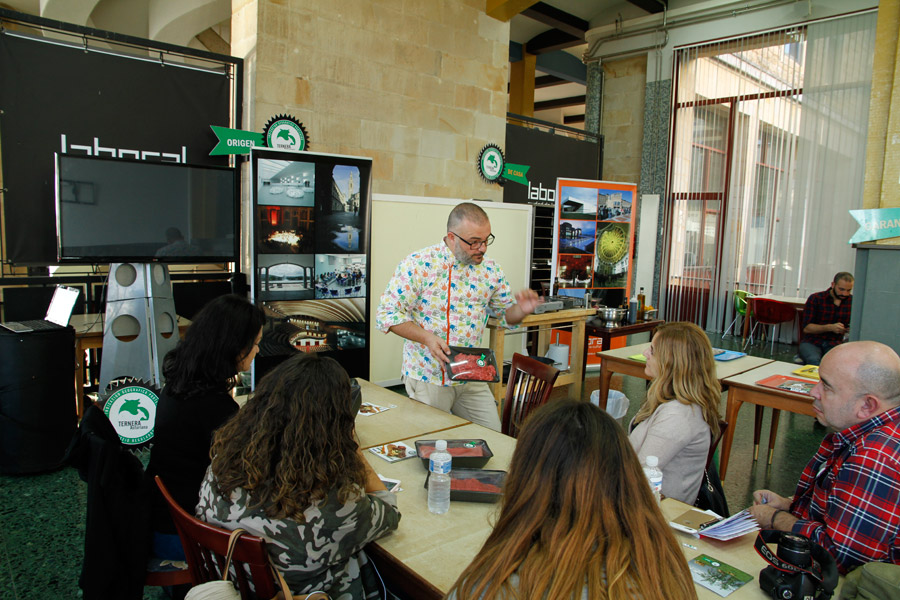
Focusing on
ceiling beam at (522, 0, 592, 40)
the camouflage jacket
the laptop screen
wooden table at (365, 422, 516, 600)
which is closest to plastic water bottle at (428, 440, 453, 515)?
wooden table at (365, 422, 516, 600)

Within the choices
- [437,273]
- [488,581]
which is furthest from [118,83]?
[488,581]

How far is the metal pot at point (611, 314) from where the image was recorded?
19.3 feet

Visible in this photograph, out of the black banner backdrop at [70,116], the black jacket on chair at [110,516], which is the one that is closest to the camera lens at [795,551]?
the black jacket on chair at [110,516]

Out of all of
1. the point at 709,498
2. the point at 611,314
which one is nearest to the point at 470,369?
the point at 709,498

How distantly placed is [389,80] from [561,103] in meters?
11.9

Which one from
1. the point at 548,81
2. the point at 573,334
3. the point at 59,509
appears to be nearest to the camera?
the point at 59,509

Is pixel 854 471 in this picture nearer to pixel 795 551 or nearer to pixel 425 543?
pixel 795 551

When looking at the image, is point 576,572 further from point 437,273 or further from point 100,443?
point 437,273

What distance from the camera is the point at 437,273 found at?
3145mm

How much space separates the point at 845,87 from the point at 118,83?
30.9ft

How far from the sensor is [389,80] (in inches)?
237

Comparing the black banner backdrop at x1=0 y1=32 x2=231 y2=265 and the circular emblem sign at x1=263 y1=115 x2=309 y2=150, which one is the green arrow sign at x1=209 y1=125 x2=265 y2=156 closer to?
the circular emblem sign at x1=263 y1=115 x2=309 y2=150

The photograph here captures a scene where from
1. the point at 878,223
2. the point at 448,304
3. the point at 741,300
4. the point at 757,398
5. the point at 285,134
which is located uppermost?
the point at 285,134

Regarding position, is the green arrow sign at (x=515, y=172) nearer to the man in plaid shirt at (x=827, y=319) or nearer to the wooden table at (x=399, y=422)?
the man in plaid shirt at (x=827, y=319)
